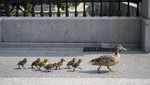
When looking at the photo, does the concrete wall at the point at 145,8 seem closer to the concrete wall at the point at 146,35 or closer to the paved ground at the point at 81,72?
the concrete wall at the point at 146,35

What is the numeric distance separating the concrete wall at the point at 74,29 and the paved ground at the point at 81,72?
0.74 m

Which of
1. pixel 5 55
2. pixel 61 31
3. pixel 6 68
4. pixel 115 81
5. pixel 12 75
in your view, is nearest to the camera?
pixel 115 81

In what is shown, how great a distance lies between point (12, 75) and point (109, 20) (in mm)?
4154

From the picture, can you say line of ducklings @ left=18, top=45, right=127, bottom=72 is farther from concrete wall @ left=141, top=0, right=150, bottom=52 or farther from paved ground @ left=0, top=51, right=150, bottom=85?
concrete wall @ left=141, top=0, right=150, bottom=52

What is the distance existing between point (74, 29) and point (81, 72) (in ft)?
9.89

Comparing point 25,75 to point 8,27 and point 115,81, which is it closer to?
point 115,81

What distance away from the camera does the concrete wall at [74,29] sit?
497 inches

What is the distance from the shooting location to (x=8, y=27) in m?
12.7

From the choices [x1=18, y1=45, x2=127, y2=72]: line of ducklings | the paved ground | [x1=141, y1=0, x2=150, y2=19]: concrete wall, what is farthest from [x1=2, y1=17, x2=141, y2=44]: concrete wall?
[x1=18, y1=45, x2=127, y2=72]: line of ducklings

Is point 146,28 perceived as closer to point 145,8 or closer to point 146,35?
point 146,35

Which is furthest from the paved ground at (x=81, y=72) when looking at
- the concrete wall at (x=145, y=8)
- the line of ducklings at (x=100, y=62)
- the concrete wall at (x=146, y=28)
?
the concrete wall at (x=145, y=8)

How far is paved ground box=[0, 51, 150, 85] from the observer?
9.00 meters

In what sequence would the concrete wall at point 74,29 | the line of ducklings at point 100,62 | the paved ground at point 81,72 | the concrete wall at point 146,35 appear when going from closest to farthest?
1. the paved ground at point 81,72
2. the line of ducklings at point 100,62
3. the concrete wall at point 146,35
4. the concrete wall at point 74,29

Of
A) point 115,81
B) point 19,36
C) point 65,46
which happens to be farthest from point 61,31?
point 115,81
